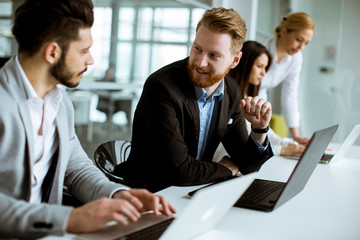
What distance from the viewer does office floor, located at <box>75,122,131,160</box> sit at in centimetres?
345

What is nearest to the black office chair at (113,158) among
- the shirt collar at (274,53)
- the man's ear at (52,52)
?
the man's ear at (52,52)

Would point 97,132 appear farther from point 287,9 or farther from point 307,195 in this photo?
point 287,9

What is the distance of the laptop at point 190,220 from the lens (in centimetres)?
107

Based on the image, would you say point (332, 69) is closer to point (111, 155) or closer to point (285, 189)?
point (111, 155)

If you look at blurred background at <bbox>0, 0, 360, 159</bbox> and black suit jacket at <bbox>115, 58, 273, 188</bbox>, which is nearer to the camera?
black suit jacket at <bbox>115, 58, 273, 188</bbox>

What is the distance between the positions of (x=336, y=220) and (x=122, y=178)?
1027 mm

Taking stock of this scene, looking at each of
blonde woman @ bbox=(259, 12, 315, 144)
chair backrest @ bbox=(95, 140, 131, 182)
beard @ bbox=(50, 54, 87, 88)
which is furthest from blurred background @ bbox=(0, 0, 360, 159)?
beard @ bbox=(50, 54, 87, 88)

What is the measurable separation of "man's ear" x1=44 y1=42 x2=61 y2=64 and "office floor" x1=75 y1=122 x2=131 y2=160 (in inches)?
80.2

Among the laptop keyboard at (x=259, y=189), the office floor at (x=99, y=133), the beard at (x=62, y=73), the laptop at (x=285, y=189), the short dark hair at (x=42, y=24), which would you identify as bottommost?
the office floor at (x=99, y=133)

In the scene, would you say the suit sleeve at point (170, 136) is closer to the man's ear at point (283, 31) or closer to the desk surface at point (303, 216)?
the desk surface at point (303, 216)

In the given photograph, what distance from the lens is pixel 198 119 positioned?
2.20 m

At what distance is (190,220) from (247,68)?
2.29 meters

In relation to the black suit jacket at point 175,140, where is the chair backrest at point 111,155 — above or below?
below

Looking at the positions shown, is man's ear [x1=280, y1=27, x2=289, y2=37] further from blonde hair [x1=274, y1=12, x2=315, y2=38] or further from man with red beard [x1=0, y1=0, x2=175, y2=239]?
man with red beard [x1=0, y1=0, x2=175, y2=239]
